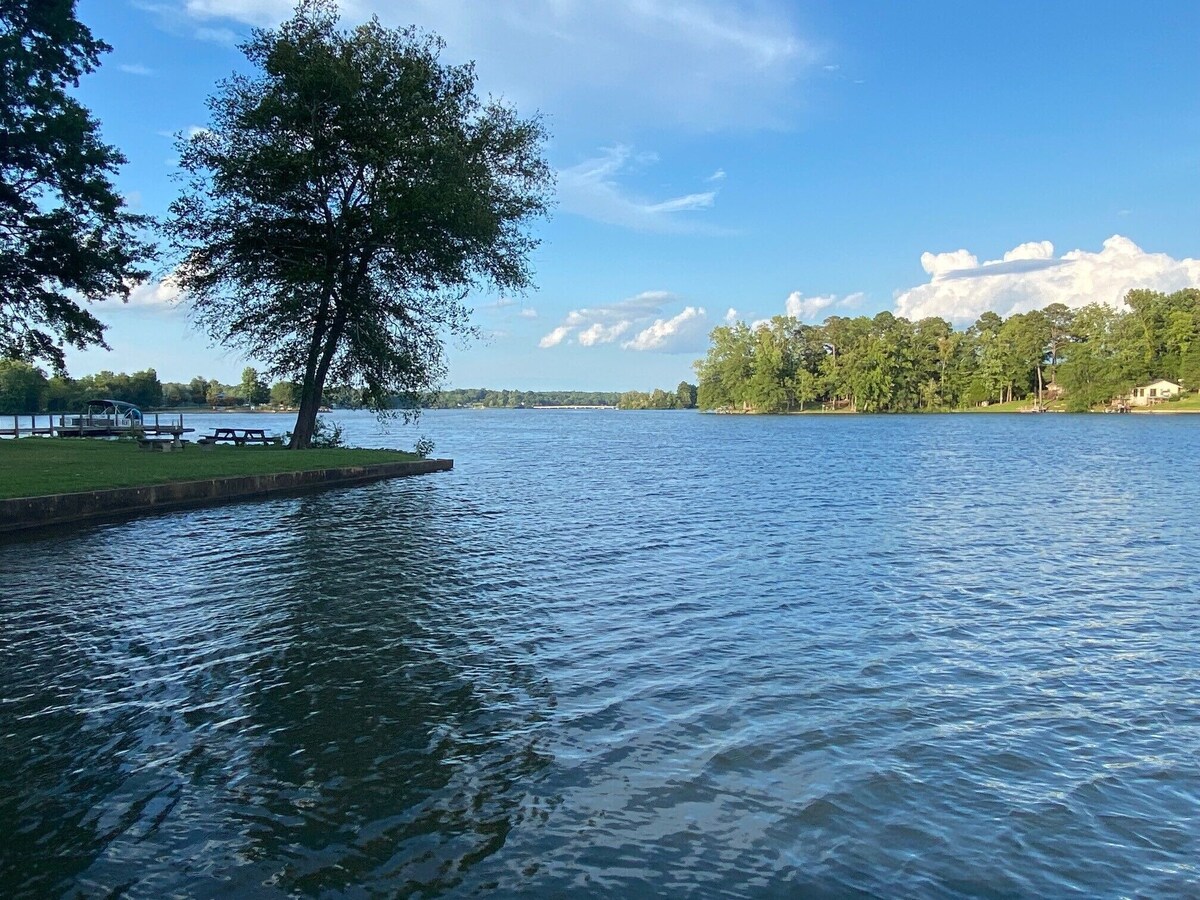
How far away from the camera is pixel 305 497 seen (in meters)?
24.6

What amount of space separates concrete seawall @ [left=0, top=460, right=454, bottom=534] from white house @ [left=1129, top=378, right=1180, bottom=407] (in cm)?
14550

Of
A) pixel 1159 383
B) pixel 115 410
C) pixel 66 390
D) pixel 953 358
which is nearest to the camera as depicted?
pixel 115 410

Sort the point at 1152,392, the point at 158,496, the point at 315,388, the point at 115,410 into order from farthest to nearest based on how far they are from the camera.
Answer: the point at 1152,392, the point at 115,410, the point at 315,388, the point at 158,496

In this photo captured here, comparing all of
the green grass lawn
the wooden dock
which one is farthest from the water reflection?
the wooden dock

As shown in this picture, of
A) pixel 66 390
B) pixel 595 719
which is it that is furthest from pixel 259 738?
pixel 66 390

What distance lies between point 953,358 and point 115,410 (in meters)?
160

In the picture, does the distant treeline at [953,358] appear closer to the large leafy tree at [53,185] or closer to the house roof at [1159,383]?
the house roof at [1159,383]

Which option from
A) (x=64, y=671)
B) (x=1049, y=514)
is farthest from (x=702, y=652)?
(x=1049, y=514)

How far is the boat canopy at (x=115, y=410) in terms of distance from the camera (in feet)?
157

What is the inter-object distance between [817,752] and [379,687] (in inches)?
167

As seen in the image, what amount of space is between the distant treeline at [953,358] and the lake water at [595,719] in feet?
482

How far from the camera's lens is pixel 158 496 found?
2081 centimetres

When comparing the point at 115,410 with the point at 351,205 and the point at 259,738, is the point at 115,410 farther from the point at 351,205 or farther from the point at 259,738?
the point at 259,738

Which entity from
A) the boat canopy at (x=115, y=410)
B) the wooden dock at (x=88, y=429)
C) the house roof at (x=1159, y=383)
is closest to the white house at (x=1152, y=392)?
the house roof at (x=1159, y=383)
